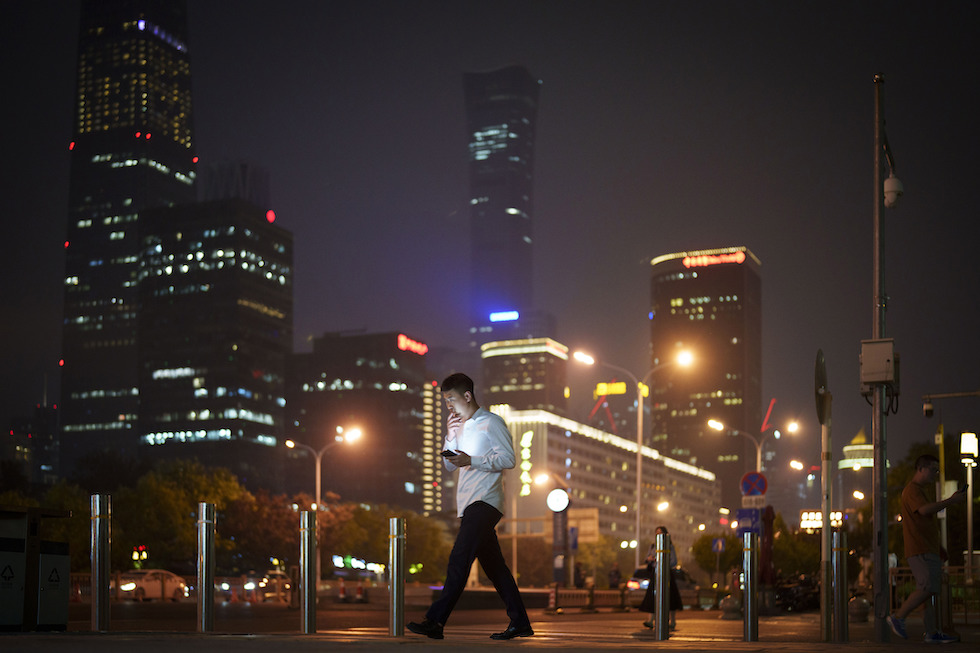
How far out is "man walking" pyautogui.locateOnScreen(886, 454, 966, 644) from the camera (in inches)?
415

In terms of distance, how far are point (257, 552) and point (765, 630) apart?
5916cm

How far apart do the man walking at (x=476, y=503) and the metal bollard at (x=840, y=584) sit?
342 cm

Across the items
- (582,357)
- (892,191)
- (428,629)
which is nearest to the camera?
(428,629)

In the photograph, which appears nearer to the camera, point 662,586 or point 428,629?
point 428,629

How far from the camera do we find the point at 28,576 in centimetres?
876

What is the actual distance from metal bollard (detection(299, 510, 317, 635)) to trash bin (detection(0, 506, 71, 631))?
73.3 inches

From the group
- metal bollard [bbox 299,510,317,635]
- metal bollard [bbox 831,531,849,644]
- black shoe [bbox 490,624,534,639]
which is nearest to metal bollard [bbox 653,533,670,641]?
black shoe [bbox 490,624,534,639]

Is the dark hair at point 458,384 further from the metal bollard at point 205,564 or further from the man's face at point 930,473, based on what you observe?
the man's face at point 930,473

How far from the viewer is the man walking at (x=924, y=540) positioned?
415 inches

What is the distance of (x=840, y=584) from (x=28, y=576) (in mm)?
7005

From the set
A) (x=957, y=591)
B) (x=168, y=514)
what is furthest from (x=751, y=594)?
(x=168, y=514)

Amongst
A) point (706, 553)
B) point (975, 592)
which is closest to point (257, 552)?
point (706, 553)

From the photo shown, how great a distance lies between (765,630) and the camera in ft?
59.3

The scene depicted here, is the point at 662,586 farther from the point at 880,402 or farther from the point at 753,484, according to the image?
the point at 753,484
